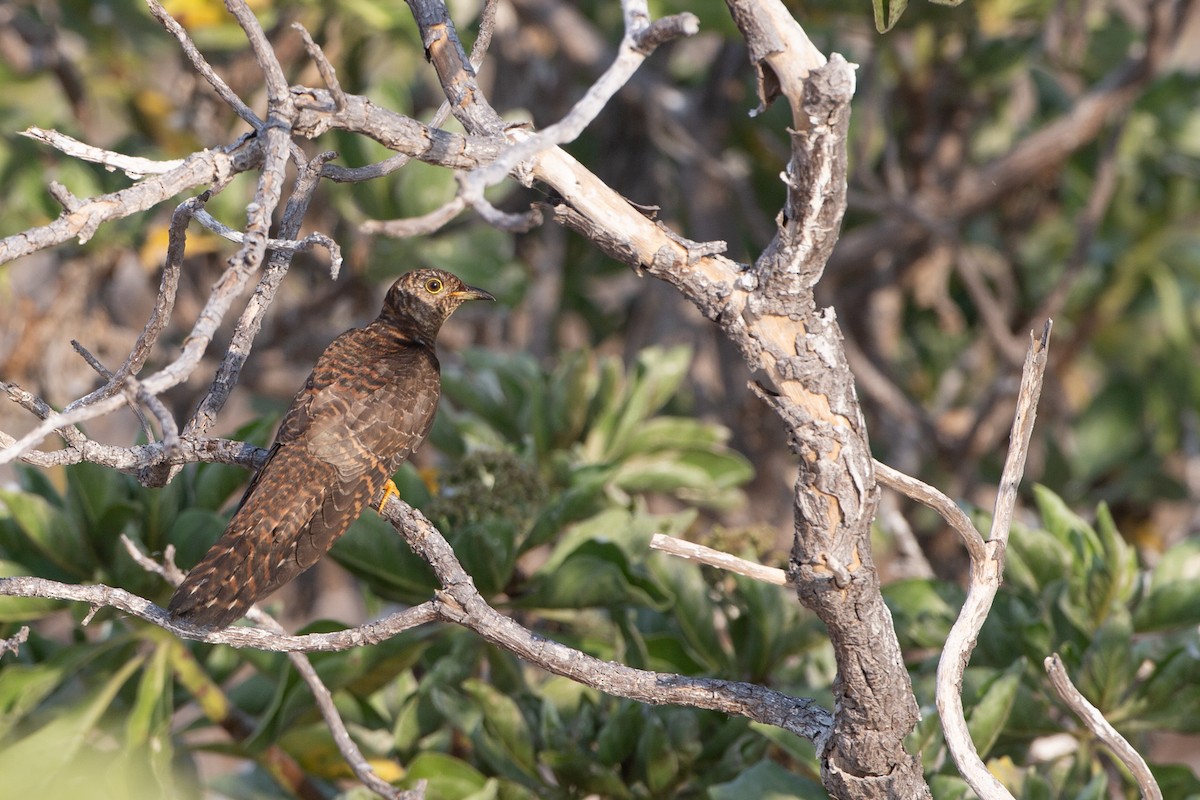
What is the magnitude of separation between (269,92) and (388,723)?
2102 millimetres

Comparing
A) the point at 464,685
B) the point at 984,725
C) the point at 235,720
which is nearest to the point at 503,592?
the point at 464,685

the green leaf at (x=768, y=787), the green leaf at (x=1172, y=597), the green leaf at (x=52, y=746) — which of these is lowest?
the green leaf at (x=52, y=746)

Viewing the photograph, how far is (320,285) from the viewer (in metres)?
5.48

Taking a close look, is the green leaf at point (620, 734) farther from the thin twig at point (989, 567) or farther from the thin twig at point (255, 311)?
the thin twig at point (255, 311)

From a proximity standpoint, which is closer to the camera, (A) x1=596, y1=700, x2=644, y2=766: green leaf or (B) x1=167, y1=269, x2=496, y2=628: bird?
(B) x1=167, y1=269, x2=496, y2=628: bird

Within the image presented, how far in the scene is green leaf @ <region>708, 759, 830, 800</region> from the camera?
239cm

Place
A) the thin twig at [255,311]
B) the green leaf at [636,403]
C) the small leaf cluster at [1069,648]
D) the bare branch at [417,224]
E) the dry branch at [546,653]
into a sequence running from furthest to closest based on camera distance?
the green leaf at [636,403]
the small leaf cluster at [1069,648]
the bare branch at [417,224]
the thin twig at [255,311]
the dry branch at [546,653]

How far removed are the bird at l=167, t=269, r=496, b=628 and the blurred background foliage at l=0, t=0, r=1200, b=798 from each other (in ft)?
0.78

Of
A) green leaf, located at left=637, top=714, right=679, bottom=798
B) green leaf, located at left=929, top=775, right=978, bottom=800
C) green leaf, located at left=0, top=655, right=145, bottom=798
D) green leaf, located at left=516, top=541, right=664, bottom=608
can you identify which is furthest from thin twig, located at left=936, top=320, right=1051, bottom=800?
green leaf, located at left=0, top=655, right=145, bottom=798

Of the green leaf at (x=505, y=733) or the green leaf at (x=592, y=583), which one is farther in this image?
the green leaf at (x=592, y=583)

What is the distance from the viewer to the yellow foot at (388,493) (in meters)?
2.64

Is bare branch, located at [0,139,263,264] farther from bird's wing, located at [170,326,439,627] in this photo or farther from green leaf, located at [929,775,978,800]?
green leaf, located at [929,775,978,800]

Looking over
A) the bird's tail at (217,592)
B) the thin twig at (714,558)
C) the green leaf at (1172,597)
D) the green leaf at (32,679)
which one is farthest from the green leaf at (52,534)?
the green leaf at (1172,597)

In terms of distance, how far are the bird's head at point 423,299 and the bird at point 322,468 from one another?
0.70 feet
